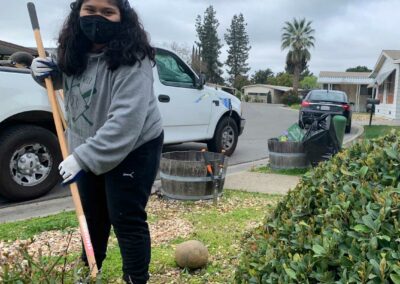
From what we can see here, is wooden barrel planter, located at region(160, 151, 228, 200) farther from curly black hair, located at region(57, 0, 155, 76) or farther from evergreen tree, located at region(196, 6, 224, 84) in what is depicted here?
evergreen tree, located at region(196, 6, 224, 84)

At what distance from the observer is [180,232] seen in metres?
4.27

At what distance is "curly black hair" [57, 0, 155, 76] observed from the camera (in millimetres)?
2307

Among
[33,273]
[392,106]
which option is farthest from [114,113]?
[392,106]

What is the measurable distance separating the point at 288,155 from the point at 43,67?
5.40 m

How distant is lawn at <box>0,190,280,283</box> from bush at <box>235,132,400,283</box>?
2.55ft

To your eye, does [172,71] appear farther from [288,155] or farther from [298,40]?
[298,40]

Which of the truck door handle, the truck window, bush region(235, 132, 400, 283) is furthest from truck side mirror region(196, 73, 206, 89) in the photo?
bush region(235, 132, 400, 283)

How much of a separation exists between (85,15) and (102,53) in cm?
21

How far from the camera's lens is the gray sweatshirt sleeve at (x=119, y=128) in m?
2.18

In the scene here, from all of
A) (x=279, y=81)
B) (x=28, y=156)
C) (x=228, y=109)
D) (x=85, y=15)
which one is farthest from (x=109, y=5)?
(x=279, y=81)

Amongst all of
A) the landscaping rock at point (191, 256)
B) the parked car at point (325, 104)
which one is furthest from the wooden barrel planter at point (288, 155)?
the parked car at point (325, 104)

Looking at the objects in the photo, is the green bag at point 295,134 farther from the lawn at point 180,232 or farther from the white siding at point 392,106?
the white siding at point 392,106

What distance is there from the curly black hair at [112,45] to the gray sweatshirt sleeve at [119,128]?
95 millimetres

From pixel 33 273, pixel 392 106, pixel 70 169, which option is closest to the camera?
pixel 33 273
